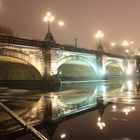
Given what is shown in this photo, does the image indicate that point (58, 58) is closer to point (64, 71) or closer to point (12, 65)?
point (12, 65)

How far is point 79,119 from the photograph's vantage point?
12500 millimetres

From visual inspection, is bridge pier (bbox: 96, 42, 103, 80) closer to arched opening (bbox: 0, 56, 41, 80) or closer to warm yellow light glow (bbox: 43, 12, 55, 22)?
arched opening (bbox: 0, 56, 41, 80)

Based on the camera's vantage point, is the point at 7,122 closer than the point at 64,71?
Yes

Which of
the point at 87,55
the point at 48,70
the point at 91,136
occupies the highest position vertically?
the point at 87,55

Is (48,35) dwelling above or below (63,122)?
above

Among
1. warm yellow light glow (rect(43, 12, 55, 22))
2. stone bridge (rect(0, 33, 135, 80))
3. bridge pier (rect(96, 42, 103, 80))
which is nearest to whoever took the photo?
stone bridge (rect(0, 33, 135, 80))

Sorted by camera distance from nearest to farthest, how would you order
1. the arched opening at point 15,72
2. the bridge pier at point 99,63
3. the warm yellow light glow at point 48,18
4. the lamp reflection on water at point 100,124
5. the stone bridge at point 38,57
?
1. the lamp reflection on water at point 100,124
2. the stone bridge at point 38,57
3. the warm yellow light glow at point 48,18
4. the arched opening at point 15,72
5. the bridge pier at point 99,63

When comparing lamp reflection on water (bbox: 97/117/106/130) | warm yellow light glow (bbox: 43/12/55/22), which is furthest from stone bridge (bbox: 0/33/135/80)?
lamp reflection on water (bbox: 97/117/106/130)

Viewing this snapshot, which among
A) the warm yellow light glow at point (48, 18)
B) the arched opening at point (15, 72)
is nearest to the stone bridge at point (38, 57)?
the arched opening at point (15, 72)

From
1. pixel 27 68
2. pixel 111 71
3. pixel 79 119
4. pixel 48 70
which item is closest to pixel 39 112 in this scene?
pixel 79 119

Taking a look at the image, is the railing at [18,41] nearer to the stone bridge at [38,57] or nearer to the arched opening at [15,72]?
the stone bridge at [38,57]

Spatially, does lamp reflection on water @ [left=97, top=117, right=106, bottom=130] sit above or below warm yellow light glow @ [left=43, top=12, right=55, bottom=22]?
below

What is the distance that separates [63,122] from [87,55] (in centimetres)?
4177

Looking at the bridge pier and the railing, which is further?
the bridge pier
